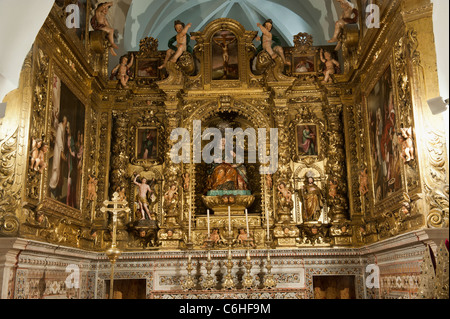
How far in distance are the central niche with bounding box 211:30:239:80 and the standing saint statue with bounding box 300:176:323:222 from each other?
11.1 ft

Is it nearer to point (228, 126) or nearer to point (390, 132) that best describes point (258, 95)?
point (228, 126)

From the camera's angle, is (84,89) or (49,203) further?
(84,89)

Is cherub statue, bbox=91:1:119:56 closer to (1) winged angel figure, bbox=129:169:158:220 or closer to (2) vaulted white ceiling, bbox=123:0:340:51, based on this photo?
(2) vaulted white ceiling, bbox=123:0:340:51

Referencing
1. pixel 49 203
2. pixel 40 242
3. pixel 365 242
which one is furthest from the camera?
pixel 365 242

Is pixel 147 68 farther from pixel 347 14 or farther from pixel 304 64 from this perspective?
pixel 347 14

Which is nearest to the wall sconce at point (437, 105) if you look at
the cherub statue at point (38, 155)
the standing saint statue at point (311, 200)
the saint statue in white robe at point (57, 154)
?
the standing saint statue at point (311, 200)

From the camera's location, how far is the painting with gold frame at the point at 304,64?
1302 cm

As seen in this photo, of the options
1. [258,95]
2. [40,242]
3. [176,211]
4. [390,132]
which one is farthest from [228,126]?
[40,242]

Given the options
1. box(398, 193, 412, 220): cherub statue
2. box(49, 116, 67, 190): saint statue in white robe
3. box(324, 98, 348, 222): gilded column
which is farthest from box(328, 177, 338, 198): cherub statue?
box(49, 116, 67, 190): saint statue in white robe

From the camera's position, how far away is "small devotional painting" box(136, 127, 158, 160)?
12625 millimetres

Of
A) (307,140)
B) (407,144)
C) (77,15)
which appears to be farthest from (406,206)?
(77,15)

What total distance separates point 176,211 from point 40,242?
3963mm

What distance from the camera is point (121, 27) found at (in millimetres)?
14367

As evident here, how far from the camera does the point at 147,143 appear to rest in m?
12.7
